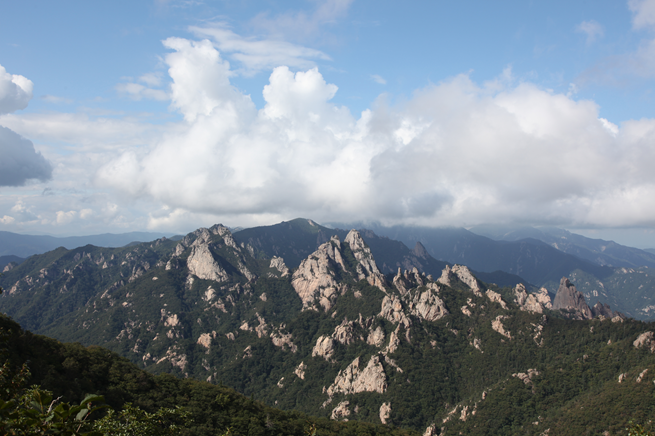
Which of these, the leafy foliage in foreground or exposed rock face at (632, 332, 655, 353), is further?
exposed rock face at (632, 332, 655, 353)

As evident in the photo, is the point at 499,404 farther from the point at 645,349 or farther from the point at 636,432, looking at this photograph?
the point at 636,432

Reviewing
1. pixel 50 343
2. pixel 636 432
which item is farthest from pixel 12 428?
pixel 50 343

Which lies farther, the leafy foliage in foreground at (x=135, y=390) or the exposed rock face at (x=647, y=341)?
the exposed rock face at (x=647, y=341)

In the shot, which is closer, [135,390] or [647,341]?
[135,390]

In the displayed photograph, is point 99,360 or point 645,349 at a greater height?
point 99,360

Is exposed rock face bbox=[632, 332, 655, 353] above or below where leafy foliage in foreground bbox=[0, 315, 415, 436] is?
below

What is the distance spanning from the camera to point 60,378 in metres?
85.6

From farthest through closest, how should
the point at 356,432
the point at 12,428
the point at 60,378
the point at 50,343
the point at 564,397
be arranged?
the point at 564,397 < the point at 356,432 < the point at 50,343 < the point at 60,378 < the point at 12,428

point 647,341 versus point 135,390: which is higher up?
point 135,390

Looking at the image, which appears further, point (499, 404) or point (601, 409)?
point (499, 404)

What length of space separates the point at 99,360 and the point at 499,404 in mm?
201113

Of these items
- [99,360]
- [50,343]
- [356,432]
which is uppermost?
[50,343]

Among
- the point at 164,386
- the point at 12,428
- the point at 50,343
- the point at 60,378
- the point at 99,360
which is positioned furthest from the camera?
the point at 164,386

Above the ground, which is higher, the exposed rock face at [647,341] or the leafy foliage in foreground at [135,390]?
the leafy foliage in foreground at [135,390]
